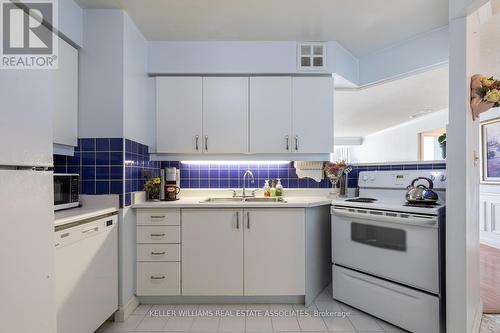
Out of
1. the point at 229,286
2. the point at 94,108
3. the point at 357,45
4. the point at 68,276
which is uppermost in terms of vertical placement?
the point at 357,45

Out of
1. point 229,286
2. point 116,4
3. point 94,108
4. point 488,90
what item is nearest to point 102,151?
point 94,108

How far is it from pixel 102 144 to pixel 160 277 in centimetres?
115

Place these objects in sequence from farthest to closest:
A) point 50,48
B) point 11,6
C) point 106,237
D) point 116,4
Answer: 1. point 116,4
2. point 106,237
3. point 50,48
4. point 11,6

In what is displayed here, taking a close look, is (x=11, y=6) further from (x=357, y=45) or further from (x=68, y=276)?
(x=357, y=45)

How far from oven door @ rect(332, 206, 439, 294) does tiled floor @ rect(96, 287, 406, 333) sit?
1.19ft

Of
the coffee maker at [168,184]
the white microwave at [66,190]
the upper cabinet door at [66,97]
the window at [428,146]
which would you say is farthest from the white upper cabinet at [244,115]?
the window at [428,146]

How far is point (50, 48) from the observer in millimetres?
1713

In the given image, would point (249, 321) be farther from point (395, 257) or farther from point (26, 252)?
point (26, 252)

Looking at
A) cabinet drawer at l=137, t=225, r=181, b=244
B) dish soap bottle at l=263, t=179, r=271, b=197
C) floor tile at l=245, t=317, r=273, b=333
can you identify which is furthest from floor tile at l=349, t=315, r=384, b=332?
cabinet drawer at l=137, t=225, r=181, b=244

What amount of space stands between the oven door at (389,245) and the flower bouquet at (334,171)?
0.51 metres

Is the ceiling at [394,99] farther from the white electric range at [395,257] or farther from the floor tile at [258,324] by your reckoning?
the floor tile at [258,324]

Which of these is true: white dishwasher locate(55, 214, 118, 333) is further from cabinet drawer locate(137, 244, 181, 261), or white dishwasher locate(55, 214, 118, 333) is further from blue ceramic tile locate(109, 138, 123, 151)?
blue ceramic tile locate(109, 138, 123, 151)

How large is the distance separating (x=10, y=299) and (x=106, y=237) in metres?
1.01

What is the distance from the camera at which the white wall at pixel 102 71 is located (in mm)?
2002
